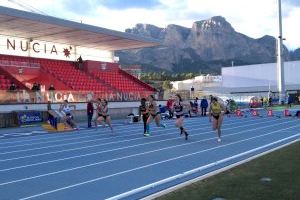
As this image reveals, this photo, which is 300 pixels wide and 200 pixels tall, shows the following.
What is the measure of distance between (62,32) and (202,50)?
14069 centimetres

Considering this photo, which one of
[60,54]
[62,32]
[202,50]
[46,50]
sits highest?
[202,50]

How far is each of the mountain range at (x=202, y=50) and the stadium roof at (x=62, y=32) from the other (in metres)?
110

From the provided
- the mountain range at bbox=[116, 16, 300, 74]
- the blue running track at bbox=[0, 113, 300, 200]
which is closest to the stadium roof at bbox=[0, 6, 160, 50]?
the blue running track at bbox=[0, 113, 300, 200]

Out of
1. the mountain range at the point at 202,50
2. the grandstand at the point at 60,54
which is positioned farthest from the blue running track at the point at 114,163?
the mountain range at the point at 202,50

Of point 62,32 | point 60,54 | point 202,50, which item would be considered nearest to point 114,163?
point 62,32

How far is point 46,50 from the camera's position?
40.9 m

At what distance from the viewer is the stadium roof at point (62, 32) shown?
3225 centimetres

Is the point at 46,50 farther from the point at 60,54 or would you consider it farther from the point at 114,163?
the point at 114,163

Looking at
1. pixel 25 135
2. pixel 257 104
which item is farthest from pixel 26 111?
pixel 257 104

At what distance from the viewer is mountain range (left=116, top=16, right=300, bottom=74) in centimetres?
16200

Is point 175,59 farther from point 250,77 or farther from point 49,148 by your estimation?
point 49,148

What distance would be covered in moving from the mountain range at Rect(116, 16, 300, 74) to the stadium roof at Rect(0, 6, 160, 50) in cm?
10965

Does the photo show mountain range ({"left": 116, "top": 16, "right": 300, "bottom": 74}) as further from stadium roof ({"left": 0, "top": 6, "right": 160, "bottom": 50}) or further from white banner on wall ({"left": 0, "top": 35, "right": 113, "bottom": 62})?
stadium roof ({"left": 0, "top": 6, "right": 160, "bottom": 50})

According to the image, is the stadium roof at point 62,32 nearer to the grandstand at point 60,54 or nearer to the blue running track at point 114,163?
the grandstand at point 60,54
